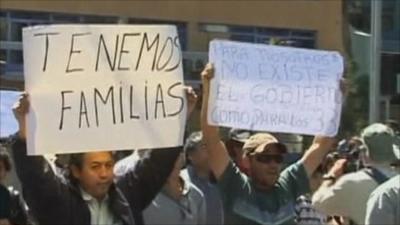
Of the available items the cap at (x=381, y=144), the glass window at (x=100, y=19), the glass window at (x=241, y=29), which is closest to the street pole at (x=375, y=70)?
the cap at (x=381, y=144)

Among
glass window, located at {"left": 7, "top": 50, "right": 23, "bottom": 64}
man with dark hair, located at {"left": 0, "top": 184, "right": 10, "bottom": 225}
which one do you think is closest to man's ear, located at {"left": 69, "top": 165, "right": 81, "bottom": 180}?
man with dark hair, located at {"left": 0, "top": 184, "right": 10, "bottom": 225}

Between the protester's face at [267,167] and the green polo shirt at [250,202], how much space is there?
34 mm

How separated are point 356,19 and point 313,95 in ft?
57.3

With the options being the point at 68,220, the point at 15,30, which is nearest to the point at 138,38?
the point at 68,220

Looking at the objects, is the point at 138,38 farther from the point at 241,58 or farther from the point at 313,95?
the point at 313,95

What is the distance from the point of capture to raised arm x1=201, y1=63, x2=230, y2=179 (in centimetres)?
486

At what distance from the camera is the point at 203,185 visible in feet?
20.1

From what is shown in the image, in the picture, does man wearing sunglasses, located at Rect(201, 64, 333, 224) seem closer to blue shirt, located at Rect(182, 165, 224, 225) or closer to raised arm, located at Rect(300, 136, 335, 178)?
raised arm, located at Rect(300, 136, 335, 178)

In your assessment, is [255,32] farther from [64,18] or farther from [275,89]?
[275,89]

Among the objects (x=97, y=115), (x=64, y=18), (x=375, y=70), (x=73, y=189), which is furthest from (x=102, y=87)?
(x=64, y=18)

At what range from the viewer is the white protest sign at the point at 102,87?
4.38 metres

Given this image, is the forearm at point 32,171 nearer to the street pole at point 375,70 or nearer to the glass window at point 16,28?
the street pole at point 375,70

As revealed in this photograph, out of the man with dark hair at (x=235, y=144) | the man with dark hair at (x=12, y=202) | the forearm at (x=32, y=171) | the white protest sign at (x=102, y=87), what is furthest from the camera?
the man with dark hair at (x=235, y=144)

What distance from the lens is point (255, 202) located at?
498cm
